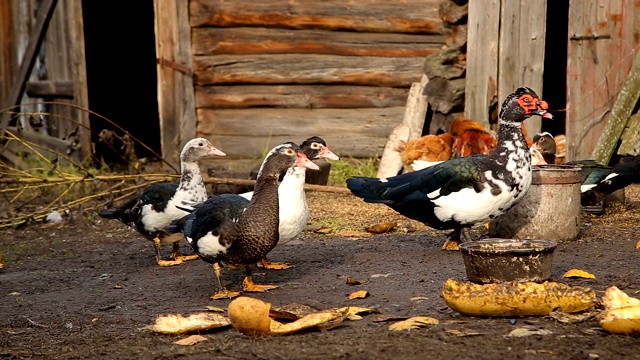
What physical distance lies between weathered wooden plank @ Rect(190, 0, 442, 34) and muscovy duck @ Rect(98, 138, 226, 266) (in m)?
4.30

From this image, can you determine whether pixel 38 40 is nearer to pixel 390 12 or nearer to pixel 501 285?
pixel 390 12

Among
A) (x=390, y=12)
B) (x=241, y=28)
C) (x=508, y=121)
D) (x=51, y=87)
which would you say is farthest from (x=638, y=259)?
(x=51, y=87)

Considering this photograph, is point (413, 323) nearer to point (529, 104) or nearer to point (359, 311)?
point (359, 311)

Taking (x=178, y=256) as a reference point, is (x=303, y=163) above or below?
above

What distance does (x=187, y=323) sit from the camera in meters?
5.12

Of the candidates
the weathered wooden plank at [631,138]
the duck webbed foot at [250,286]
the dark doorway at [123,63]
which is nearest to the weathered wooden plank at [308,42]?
the weathered wooden plank at [631,138]

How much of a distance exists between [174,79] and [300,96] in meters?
1.64

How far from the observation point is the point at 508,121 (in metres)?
7.13

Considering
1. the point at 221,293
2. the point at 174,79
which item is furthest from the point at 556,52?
the point at 221,293

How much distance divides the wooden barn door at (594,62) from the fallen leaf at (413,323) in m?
5.72

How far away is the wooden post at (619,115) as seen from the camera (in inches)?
380

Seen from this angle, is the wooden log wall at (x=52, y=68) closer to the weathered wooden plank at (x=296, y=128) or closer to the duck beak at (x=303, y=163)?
the weathered wooden plank at (x=296, y=128)

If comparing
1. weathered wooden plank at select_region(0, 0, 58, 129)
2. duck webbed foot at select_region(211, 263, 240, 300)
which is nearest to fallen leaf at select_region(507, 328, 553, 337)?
duck webbed foot at select_region(211, 263, 240, 300)

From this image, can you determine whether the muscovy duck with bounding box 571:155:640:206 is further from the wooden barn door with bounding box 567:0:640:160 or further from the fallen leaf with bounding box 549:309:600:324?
the fallen leaf with bounding box 549:309:600:324
